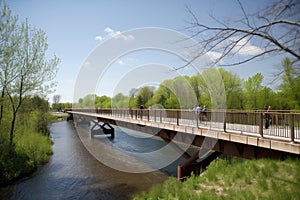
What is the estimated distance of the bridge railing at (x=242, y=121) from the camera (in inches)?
302

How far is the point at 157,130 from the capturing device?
16.7 meters

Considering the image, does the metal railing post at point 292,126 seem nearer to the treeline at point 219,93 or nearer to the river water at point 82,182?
the river water at point 82,182

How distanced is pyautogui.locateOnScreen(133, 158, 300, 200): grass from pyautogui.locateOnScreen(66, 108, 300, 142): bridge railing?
1123 millimetres

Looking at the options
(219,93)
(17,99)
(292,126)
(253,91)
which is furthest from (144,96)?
(292,126)

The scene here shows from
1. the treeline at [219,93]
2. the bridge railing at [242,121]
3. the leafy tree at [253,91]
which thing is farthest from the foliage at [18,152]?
the leafy tree at [253,91]

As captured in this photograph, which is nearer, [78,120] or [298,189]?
[298,189]

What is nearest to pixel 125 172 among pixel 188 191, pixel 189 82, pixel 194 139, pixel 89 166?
pixel 89 166

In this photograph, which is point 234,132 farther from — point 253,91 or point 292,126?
point 253,91

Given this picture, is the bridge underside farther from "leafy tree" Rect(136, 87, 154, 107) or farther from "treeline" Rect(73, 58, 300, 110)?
"leafy tree" Rect(136, 87, 154, 107)

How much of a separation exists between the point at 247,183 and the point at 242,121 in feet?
9.28

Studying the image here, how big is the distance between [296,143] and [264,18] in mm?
4829

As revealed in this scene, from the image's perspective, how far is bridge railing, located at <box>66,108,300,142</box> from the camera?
25.2 ft

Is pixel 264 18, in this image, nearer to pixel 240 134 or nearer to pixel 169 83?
pixel 240 134

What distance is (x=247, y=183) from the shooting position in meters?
7.89
